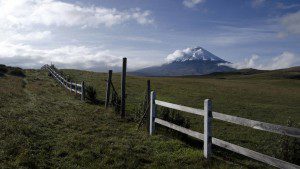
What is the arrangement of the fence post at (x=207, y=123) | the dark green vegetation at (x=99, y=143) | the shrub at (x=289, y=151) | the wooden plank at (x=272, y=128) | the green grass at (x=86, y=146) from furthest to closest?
the shrub at (x=289, y=151), the fence post at (x=207, y=123), the dark green vegetation at (x=99, y=143), the green grass at (x=86, y=146), the wooden plank at (x=272, y=128)

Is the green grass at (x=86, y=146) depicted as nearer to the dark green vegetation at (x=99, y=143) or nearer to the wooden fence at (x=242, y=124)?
the dark green vegetation at (x=99, y=143)

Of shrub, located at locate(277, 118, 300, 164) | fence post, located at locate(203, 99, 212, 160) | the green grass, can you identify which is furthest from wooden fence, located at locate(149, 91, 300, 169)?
shrub, located at locate(277, 118, 300, 164)

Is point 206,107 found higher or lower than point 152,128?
higher

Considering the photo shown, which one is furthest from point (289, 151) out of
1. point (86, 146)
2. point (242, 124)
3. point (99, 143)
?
point (86, 146)

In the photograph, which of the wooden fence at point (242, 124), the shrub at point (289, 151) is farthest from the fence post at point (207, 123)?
the shrub at point (289, 151)

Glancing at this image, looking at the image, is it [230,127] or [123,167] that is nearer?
[123,167]

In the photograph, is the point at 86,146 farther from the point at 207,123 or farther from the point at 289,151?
the point at 289,151

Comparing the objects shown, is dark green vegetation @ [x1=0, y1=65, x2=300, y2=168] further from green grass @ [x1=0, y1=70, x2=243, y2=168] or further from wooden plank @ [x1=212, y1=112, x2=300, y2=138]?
wooden plank @ [x1=212, y1=112, x2=300, y2=138]

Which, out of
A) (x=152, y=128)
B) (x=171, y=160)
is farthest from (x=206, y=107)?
(x=152, y=128)

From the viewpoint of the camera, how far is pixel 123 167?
31.8 feet

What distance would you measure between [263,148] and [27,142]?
956 cm

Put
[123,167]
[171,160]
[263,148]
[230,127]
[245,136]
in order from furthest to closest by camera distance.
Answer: [230,127], [245,136], [263,148], [171,160], [123,167]

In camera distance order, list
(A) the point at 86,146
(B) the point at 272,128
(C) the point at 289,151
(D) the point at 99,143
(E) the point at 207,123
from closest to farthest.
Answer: (B) the point at 272,128 → (E) the point at 207,123 → (C) the point at 289,151 → (A) the point at 86,146 → (D) the point at 99,143

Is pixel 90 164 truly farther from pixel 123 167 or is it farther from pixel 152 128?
pixel 152 128
